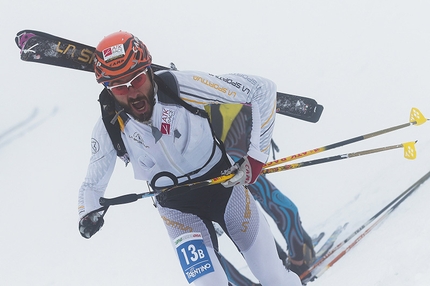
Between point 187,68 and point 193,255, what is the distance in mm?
3015

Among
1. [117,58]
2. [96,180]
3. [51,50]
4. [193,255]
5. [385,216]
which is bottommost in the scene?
[385,216]

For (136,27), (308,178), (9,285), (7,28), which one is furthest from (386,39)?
(9,285)

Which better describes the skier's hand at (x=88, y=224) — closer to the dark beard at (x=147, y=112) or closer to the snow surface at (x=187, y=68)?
the dark beard at (x=147, y=112)

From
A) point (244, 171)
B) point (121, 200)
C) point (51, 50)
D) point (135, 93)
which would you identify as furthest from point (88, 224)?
point (51, 50)

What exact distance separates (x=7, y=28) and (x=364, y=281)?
4573 mm

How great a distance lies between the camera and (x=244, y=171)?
3.02m

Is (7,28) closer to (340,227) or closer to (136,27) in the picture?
(136,27)

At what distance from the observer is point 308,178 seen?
17.7ft

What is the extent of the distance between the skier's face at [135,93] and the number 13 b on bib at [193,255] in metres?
0.72

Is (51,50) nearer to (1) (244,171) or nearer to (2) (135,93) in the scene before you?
(2) (135,93)

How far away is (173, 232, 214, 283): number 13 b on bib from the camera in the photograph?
2996mm

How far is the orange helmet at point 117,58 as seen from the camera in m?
2.80

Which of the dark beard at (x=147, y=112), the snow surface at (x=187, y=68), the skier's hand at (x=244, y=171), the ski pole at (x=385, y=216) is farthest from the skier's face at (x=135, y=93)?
the snow surface at (x=187, y=68)

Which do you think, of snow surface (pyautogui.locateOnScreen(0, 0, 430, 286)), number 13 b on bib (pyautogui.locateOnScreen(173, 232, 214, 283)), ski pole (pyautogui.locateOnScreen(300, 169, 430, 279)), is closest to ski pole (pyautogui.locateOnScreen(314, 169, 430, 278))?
ski pole (pyautogui.locateOnScreen(300, 169, 430, 279))
